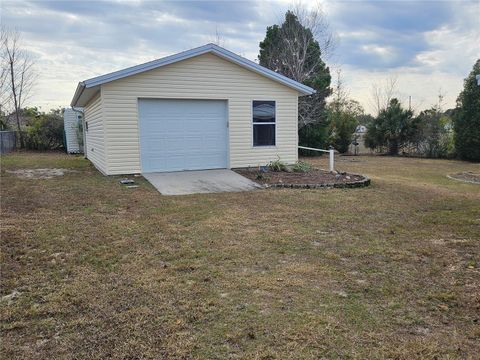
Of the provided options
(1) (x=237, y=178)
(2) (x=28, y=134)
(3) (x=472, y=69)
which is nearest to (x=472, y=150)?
(3) (x=472, y=69)

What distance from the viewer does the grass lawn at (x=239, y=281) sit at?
2404 mm

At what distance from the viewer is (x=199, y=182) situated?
9.25m

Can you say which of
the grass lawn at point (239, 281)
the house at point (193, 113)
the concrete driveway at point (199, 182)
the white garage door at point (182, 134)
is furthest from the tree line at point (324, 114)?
the grass lawn at point (239, 281)

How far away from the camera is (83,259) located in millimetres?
3908

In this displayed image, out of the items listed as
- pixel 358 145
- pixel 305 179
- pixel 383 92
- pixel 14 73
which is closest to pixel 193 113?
pixel 305 179

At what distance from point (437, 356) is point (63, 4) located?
11870 millimetres

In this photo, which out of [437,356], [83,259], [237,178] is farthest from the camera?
[237,178]

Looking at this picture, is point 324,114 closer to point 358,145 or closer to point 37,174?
point 358,145

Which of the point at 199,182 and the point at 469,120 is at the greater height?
the point at 469,120

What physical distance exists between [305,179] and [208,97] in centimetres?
381

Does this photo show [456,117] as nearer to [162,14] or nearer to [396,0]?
[396,0]

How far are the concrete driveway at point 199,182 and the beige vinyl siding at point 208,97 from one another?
0.94 metres

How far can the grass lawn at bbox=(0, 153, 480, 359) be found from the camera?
2.40 meters

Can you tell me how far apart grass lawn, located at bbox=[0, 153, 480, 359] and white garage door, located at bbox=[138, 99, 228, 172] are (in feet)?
14.2
